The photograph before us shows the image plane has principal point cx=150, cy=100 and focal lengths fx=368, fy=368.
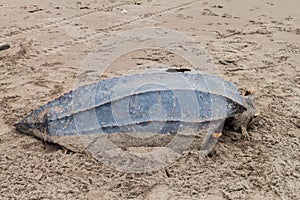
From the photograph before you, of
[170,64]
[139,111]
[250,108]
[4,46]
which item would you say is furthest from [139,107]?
[4,46]

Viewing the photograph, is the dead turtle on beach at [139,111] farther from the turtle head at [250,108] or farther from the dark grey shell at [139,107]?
the turtle head at [250,108]

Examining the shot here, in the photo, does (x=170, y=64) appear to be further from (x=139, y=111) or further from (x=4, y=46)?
(x=4, y=46)

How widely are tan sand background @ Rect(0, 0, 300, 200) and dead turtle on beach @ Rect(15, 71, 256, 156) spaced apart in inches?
5.7

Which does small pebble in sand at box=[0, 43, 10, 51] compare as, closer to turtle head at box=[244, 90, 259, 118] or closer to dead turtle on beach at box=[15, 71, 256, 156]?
dead turtle on beach at box=[15, 71, 256, 156]

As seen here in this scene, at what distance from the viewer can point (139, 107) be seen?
2170mm

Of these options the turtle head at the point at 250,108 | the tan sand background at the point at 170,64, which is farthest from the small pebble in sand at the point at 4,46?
the turtle head at the point at 250,108

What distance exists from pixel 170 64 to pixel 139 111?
1.49 meters

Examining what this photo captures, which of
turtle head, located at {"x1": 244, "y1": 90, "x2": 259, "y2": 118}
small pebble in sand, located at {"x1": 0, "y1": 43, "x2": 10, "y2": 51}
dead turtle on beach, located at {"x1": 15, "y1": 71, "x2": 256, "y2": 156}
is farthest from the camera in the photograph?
small pebble in sand, located at {"x1": 0, "y1": 43, "x2": 10, "y2": 51}

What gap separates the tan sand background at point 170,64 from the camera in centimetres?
203

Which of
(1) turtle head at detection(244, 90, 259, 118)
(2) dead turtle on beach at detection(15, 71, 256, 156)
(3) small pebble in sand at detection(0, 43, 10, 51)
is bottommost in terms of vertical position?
(3) small pebble in sand at detection(0, 43, 10, 51)

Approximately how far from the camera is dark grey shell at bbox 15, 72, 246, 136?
2.17 meters

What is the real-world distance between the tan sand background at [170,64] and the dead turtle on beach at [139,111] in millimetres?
144

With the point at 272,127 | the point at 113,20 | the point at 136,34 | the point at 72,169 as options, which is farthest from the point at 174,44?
the point at 72,169

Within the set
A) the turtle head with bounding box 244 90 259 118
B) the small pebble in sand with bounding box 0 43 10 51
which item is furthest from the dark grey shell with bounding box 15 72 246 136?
the small pebble in sand with bounding box 0 43 10 51
